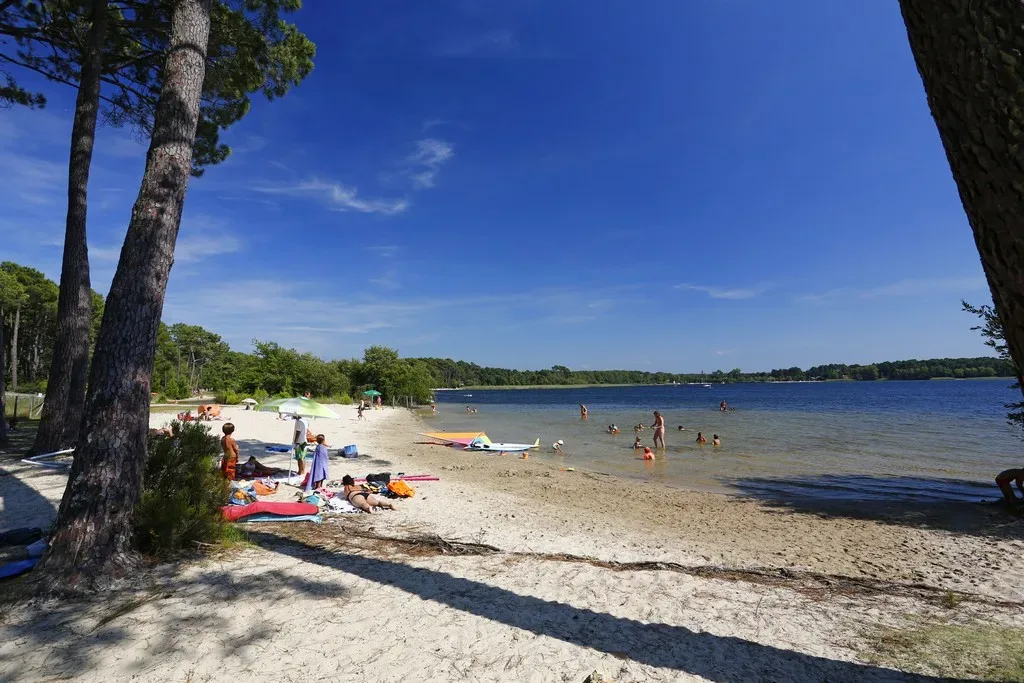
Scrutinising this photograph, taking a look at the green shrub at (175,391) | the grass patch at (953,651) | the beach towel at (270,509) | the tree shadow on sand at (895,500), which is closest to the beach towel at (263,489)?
the beach towel at (270,509)

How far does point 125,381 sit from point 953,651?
758 centimetres

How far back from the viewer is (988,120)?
65.5 inches

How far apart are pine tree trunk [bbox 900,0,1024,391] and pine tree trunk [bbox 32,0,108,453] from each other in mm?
13404

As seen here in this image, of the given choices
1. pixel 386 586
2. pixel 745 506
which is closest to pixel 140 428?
pixel 386 586

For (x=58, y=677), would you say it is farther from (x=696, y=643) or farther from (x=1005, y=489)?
(x=1005, y=489)

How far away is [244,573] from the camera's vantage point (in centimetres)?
480

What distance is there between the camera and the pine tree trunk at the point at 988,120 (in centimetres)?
161

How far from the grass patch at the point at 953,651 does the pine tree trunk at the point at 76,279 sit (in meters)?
13.7

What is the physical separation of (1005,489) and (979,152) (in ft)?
38.8

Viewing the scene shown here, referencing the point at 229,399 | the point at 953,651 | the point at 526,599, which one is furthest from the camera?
the point at 229,399

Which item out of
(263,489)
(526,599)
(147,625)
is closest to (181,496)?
(147,625)

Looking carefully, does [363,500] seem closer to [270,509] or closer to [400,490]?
[400,490]

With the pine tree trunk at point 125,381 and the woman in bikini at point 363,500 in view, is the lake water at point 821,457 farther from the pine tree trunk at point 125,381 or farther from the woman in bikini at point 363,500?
the pine tree trunk at point 125,381

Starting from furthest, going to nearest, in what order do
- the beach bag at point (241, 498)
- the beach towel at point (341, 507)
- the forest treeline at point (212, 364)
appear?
1. the forest treeline at point (212, 364)
2. the beach towel at point (341, 507)
3. the beach bag at point (241, 498)
